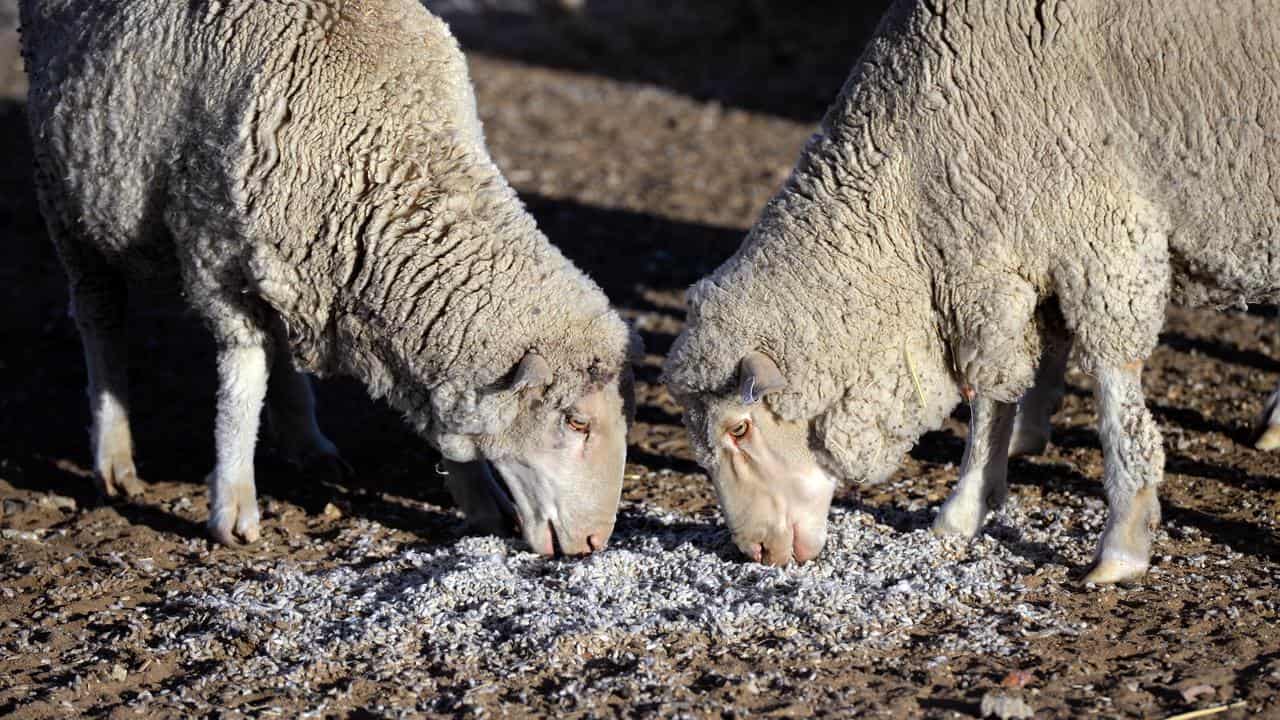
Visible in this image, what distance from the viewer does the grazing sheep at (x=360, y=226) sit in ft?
18.1

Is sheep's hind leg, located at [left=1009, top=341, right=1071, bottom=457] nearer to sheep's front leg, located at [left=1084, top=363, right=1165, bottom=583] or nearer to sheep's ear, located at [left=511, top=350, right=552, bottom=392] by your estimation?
sheep's front leg, located at [left=1084, top=363, right=1165, bottom=583]

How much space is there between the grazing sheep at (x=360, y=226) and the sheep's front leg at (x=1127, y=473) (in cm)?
185

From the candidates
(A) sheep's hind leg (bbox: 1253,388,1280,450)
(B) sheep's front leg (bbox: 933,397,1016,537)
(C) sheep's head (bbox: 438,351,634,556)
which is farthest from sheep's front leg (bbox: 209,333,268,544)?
(A) sheep's hind leg (bbox: 1253,388,1280,450)

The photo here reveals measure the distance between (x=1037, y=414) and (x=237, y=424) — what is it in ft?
11.8

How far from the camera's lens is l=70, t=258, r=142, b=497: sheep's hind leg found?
6707 millimetres

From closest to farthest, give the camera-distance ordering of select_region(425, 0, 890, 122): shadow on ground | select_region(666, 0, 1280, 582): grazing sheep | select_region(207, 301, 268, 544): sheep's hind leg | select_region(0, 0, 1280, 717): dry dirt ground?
1. select_region(0, 0, 1280, 717): dry dirt ground
2. select_region(666, 0, 1280, 582): grazing sheep
3. select_region(207, 301, 268, 544): sheep's hind leg
4. select_region(425, 0, 890, 122): shadow on ground

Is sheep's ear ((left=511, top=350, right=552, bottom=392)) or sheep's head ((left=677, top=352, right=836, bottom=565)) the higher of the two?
sheep's ear ((left=511, top=350, right=552, bottom=392))

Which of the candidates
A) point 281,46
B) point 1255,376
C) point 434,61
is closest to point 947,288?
point 434,61

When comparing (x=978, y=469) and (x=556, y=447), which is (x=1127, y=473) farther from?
(x=556, y=447)

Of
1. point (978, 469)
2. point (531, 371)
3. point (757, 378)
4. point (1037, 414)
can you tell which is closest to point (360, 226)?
point (531, 371)

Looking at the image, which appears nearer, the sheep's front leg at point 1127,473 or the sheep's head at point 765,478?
the sheep's front leg at point 1127,473

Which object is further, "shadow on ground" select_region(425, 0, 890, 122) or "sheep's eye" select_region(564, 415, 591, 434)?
"shadow on ground" select_region(425, 0, 890, 122)

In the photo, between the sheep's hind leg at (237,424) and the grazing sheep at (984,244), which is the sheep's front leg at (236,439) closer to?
the sheep's hind leg at (237,424)

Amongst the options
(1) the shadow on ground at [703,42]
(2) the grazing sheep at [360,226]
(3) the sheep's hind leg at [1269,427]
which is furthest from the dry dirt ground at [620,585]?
(1) the shadow on ground at [703,42]
